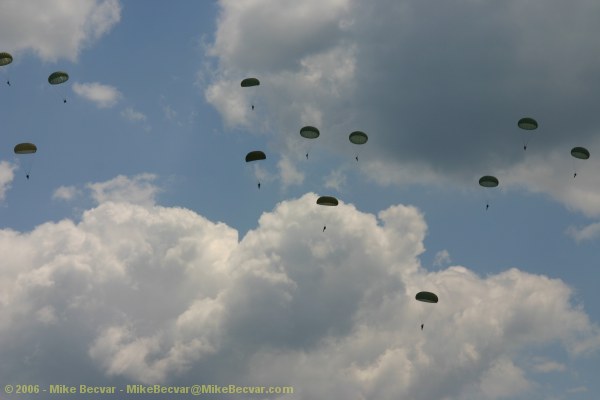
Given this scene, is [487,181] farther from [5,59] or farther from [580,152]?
[5,59]

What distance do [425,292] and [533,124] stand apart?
2943 cm

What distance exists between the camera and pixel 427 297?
8962 centimetres

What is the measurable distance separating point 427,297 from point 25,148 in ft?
206

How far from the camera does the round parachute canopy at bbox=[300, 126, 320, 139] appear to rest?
87.0m

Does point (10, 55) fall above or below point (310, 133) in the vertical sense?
above

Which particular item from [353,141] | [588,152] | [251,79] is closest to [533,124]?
[588,152]

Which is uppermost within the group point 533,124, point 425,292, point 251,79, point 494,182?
point 251,79

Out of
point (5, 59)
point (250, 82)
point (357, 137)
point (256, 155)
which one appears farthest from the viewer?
point (357, 137)

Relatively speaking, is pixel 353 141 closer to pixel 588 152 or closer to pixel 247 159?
pixel 247 159

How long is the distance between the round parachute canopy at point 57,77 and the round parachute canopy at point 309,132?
115 feet

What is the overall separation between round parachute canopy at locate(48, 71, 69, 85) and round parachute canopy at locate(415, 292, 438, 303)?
61.0 meters

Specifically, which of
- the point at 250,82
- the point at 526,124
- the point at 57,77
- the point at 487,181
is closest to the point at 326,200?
the point at 250,82

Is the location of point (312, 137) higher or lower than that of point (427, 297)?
higher

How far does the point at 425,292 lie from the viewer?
297 ft
